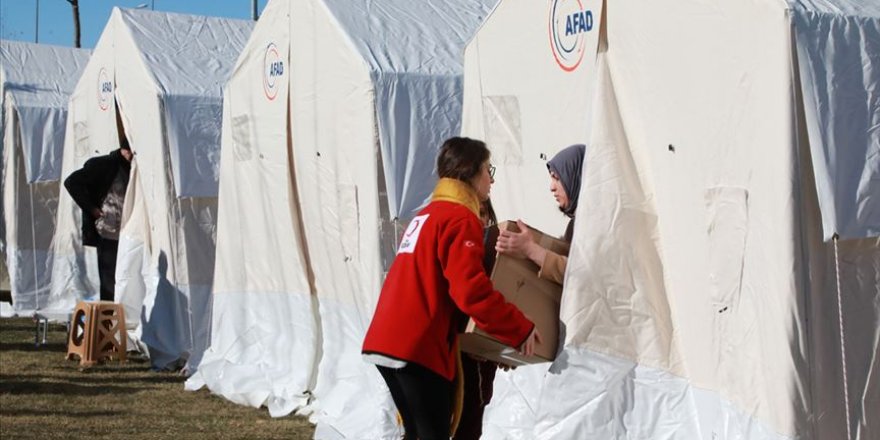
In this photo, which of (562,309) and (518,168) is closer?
(562,309)

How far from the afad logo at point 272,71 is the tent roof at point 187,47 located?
1.88 m

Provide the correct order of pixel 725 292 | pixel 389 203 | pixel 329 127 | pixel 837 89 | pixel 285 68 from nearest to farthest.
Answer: pixel 837 89 < pixel 725 292 < pixel 389 203 < pixel 329 127 < pixel 285 68

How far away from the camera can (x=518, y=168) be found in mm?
6258

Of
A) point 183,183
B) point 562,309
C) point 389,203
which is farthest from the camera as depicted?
point 183,183

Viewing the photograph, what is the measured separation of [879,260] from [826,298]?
307mm

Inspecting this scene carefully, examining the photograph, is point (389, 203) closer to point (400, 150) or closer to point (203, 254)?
point (400, 150)

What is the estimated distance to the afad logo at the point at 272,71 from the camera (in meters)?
8.81

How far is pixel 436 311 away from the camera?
178 inches

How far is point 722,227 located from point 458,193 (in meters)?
1.01

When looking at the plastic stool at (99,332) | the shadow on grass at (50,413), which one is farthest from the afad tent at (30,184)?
the shadow on grass at (50,413)

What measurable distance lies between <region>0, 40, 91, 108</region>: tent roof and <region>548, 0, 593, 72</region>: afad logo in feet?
33.6

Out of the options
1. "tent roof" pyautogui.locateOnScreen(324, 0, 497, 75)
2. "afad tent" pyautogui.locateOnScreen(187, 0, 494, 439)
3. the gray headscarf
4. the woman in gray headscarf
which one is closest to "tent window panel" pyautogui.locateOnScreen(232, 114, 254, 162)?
"afad tent" pyautogui.locateOnScreen(187, 0, 494, 439)

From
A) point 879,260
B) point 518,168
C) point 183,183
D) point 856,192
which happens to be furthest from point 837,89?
point 183,183

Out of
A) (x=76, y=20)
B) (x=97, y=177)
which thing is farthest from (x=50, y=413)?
(x=76, y=20)
